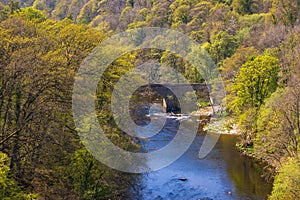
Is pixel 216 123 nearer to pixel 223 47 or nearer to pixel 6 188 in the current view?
pixel 223 47

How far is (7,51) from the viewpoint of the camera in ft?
60.8

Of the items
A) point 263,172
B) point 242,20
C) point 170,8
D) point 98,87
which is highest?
point 170,8

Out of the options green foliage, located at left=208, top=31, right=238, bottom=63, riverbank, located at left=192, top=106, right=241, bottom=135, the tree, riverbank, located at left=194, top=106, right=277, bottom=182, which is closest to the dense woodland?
riverbank, located at left=194, top=106, right=277, bottom=182

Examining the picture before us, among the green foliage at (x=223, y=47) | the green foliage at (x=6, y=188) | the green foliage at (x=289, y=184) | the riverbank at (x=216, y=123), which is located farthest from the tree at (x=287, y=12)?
the green foliage at (x=6, y=188)

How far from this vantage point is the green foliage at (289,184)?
18844 millimetres

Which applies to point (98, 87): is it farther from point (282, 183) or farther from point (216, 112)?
point (216, 112)

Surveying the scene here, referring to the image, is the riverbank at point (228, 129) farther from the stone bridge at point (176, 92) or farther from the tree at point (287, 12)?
the tree at point (287, 12)

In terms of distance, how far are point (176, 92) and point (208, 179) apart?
26784 mm

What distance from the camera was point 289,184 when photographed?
754 inches

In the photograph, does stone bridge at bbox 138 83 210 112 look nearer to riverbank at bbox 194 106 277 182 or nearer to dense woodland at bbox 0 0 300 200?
riverbank at bbox 194 106 277 182

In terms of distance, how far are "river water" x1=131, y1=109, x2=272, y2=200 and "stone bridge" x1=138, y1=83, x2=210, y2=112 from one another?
752 inches

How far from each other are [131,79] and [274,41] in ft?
92.6

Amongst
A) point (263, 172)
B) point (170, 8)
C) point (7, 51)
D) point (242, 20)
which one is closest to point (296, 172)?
point (263, 172)

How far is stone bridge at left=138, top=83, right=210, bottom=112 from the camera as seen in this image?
52.8 m
